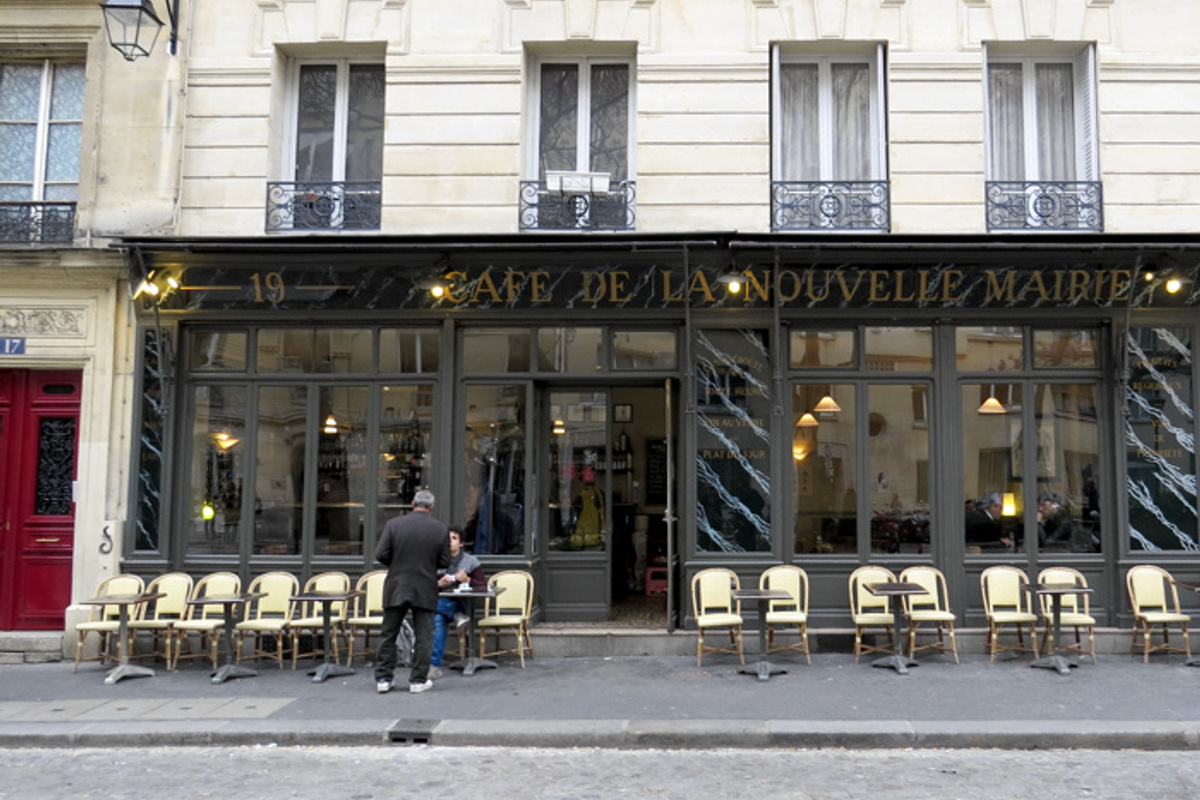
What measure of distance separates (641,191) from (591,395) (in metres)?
2.31

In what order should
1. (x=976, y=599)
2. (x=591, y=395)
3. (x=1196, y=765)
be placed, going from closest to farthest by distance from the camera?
(x=1196, y=765), (x=976, y=599), (x=591, y=395)

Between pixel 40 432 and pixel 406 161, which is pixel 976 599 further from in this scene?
pixel 40 432

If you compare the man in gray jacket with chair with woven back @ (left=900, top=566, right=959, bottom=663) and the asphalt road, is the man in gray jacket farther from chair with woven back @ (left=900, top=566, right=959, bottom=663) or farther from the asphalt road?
chair with woven back @ (left=900, top=566, right=959, bottom=663)

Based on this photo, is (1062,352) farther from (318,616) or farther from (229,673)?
(229,673)

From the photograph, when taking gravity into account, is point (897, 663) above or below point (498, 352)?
below

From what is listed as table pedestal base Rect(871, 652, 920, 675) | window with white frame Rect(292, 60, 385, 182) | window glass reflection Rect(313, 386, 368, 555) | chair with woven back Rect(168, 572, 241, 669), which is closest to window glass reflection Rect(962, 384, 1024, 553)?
table pedestal base Rect(871, 652, 920, 675)

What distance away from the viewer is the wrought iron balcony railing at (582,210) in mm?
10375

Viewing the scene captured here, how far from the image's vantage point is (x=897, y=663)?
8.98 m

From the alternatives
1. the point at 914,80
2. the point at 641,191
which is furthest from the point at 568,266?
the point at 914,80

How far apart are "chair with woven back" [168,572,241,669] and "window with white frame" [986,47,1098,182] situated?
9.28 m

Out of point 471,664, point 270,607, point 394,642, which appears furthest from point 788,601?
point 270,607

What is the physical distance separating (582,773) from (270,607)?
4.79 meters

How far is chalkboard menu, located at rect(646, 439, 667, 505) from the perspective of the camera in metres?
13.9

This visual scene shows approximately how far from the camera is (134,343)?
10438 mm
